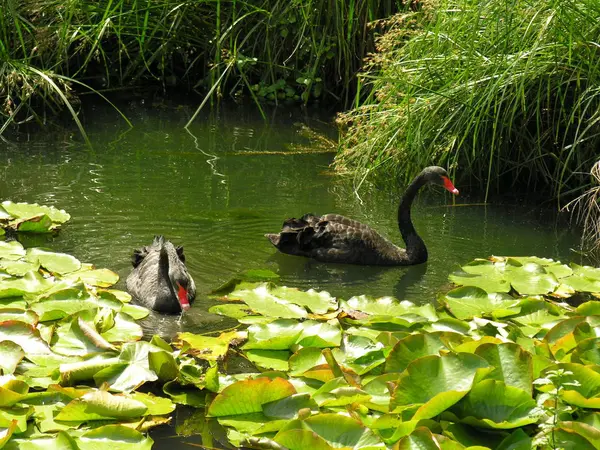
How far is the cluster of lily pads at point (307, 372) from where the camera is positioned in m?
3.76

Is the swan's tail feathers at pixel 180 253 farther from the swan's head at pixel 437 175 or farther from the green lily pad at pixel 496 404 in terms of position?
the green lily pad at pixel 496 404

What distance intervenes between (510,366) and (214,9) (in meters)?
8.12

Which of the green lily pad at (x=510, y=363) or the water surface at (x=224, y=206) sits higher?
the green lily pad at (x=510, y=363)

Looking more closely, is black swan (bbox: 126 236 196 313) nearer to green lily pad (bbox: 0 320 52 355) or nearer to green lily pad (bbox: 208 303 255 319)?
green lily pad (bbox: 208 303 255 319)

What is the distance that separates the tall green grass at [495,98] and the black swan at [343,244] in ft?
3.44

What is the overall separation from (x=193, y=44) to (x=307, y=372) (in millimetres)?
7949

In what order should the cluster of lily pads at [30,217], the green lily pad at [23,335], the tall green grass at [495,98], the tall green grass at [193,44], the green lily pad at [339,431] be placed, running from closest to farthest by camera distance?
1. the green lily pad at [339,431]
2. the green lily pad at [23,335]
3. the cluster of lily pads at [30,217]
4. the tall green grass at [495,98]
5. the tall green grass at [193,44]

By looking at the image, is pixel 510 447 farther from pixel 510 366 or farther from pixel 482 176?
pixel 482 176

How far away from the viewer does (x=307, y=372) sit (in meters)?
4.29

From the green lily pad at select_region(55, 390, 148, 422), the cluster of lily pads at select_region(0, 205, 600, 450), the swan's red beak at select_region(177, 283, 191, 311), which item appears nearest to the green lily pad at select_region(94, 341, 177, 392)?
the cluster of lily pads at select_region(0, 205, 600, 450)

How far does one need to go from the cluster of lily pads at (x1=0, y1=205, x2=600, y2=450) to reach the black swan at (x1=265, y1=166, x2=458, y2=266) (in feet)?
3.72

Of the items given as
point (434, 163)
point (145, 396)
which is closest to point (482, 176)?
point (434, 163)

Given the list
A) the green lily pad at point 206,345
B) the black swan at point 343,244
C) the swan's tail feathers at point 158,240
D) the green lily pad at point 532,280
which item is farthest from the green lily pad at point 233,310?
the green lily pad at point 532,280

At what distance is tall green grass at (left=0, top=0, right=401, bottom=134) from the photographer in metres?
10.3
